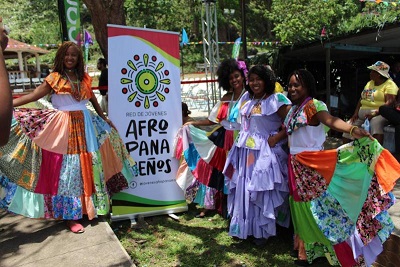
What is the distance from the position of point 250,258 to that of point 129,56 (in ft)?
7.98

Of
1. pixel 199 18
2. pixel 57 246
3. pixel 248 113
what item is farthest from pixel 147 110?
pixel 199 18

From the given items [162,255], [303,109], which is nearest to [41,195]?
[162,255]

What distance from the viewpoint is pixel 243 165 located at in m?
3.47

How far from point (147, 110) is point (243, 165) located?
134 centimetres

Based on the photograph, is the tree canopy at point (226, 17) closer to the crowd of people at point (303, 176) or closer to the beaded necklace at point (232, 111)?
the beaded necklace at point (232, 111)

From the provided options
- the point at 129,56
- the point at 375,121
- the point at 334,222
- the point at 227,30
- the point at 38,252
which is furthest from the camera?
the point at 227,30

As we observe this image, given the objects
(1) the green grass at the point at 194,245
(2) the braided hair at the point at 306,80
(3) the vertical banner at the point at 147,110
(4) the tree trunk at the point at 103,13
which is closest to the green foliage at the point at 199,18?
(4) the tree trunk at the point at 103,13

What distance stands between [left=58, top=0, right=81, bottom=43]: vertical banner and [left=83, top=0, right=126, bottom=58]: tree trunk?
1210 mm

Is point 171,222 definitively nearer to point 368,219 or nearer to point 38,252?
point 38,252

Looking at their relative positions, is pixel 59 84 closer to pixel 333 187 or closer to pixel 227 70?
pixel 227 70

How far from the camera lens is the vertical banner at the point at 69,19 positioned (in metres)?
6.34

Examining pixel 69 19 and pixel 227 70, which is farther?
pixel 69 19

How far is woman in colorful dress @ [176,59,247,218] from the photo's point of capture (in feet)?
12.7

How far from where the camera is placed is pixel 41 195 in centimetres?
358
